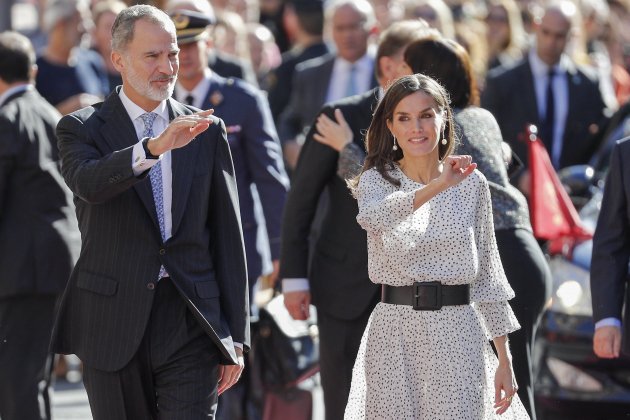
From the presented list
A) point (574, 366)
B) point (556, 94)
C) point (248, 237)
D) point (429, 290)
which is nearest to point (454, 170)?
point (429, 290)

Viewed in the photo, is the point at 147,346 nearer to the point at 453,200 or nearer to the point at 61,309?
the point at 61,309

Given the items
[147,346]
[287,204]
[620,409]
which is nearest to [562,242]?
[620,409]

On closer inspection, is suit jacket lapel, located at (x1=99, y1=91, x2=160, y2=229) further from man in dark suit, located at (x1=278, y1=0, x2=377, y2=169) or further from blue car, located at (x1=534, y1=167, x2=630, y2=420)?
man in dark suit, located at (x1=278, y1=0, x2=377, y2=169)

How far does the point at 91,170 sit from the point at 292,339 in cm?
276

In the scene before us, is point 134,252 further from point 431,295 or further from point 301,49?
point 301,49

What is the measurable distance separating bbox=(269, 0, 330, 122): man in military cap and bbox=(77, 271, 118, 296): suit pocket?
7.35 meters

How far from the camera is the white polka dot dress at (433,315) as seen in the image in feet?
19.2

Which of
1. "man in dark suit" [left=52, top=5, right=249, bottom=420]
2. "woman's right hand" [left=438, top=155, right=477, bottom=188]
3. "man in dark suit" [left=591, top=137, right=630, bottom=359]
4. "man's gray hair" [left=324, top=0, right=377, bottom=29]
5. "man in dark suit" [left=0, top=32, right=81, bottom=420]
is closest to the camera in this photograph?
"woman's right hand" [left=438, top=155, right=477, bottom=188]

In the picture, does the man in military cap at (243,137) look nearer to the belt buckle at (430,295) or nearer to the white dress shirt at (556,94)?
the belt buckle at (430,295)

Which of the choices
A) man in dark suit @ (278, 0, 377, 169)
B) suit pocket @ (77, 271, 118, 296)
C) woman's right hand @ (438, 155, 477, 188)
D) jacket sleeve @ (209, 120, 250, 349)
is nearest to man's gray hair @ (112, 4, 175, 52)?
jacket sleeve @ (209, 120, 250, 349)

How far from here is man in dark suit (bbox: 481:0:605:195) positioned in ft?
35.8

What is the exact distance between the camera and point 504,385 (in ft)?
19.3

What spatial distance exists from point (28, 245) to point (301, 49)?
565cm

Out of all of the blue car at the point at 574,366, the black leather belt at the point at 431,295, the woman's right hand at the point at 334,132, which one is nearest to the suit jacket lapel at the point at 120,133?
the black leather belt at the point at 431,295
